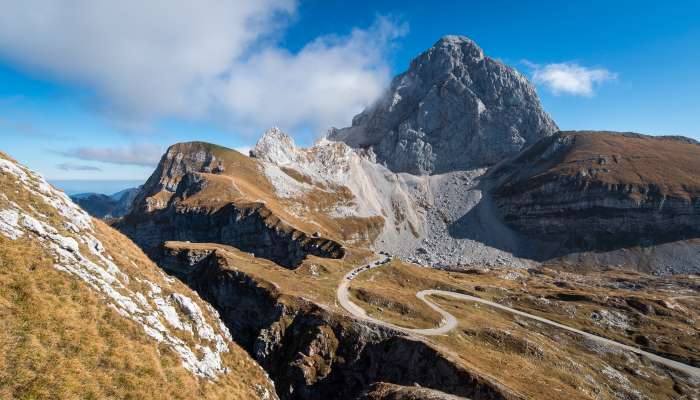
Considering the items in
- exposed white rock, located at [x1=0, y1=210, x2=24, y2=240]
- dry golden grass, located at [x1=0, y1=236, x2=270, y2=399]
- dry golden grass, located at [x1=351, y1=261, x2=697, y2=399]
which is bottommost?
dry golden grass, located at [x1=351, y1=261, x2=697, y2=399]

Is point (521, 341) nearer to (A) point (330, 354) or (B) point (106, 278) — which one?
(A) point (330, 354)

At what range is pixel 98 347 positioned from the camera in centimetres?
2033

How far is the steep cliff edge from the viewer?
17547 mm

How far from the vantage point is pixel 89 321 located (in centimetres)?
2158

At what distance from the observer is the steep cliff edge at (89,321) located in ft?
57.6

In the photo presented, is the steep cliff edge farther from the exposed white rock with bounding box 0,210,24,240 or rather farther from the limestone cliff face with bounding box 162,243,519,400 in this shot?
the limestone cliff face with bounding box 162,243,519,400

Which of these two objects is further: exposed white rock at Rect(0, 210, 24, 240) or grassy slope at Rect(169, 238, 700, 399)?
grassy slope at Rect(169, 238, 700, 399)

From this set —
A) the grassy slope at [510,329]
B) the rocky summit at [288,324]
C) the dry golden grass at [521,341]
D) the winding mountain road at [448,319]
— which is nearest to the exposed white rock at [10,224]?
the rocky summit at [288,324]

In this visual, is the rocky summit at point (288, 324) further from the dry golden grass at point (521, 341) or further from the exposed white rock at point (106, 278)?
the dry golden grass at point (521, 341)

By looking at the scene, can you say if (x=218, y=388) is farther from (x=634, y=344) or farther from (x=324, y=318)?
(x=634, y=344)

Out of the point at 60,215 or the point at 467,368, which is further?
the point at 467,368

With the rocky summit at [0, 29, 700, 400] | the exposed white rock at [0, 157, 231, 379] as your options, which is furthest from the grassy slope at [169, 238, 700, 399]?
the exposed white rock at [0, 157, 231, 379]

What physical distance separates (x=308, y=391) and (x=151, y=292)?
150 feet

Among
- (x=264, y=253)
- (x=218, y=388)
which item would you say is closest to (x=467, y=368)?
(x=218, y=388)
